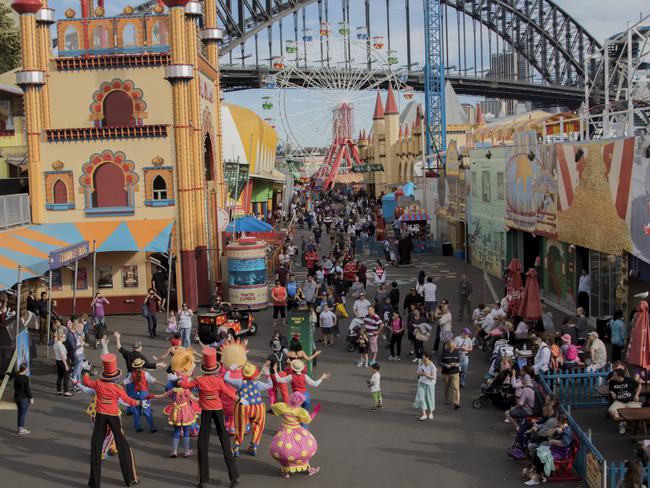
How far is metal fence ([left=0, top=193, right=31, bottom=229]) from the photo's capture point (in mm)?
23688

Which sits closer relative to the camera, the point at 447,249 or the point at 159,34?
the point at 159,34

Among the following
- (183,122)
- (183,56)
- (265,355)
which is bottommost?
(265,355)

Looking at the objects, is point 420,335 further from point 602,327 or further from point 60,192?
point 60,192

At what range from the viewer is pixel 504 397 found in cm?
1461

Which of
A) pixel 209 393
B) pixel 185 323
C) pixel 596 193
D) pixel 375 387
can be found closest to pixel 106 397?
pixel 209 393

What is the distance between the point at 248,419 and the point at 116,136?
1564cm

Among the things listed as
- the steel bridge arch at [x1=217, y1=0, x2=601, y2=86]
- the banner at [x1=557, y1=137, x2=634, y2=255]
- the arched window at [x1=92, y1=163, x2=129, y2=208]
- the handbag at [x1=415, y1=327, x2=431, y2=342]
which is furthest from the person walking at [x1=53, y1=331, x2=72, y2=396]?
the steel bridge arch at [x1=217, y1=0, x2=601, y2=86]

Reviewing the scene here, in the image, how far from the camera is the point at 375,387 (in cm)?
1487

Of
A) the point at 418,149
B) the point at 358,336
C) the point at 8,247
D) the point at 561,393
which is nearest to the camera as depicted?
the point at 561,393

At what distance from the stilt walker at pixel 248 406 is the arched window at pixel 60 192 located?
51.1 ft

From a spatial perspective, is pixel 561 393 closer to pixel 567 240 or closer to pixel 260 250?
pixel 567 240

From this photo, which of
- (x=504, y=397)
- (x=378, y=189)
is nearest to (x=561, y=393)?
(x=504, y=397)

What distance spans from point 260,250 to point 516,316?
873 centimetres

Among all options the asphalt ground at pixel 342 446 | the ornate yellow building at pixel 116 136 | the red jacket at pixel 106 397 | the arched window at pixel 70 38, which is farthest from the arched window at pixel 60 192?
the red jacket at pixel 106 397
